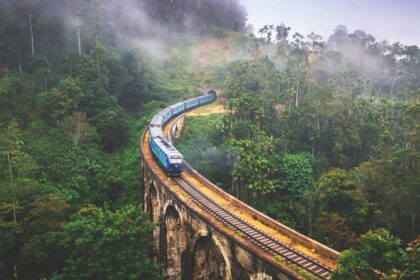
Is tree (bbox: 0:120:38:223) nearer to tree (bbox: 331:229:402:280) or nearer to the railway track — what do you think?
the railway track

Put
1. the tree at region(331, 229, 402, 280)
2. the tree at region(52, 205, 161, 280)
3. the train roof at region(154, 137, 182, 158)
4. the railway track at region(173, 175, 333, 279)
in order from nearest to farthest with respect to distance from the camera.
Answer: the tree at region(331, 229, 402, 280) < the tree at region(52, 205, 161, 280) < the railway track at region(173, 175, 333, 279) < the train roof at region(154, 137, 182, 158)

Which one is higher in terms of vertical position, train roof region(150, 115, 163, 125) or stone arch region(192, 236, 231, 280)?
train roof region(150, 115, 163, 125)

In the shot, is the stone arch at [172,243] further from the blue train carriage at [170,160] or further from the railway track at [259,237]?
the blue train carriage at [170,160]

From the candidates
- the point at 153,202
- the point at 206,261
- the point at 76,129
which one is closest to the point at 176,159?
the point at 153,202

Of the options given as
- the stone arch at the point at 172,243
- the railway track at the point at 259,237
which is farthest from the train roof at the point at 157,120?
the stone arch at the point at 172,243

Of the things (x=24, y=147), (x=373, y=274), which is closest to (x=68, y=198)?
(x=24, y=147)

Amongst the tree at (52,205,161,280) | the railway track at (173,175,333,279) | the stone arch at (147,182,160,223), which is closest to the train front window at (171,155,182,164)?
the stone arch at (147,182,160,223)
